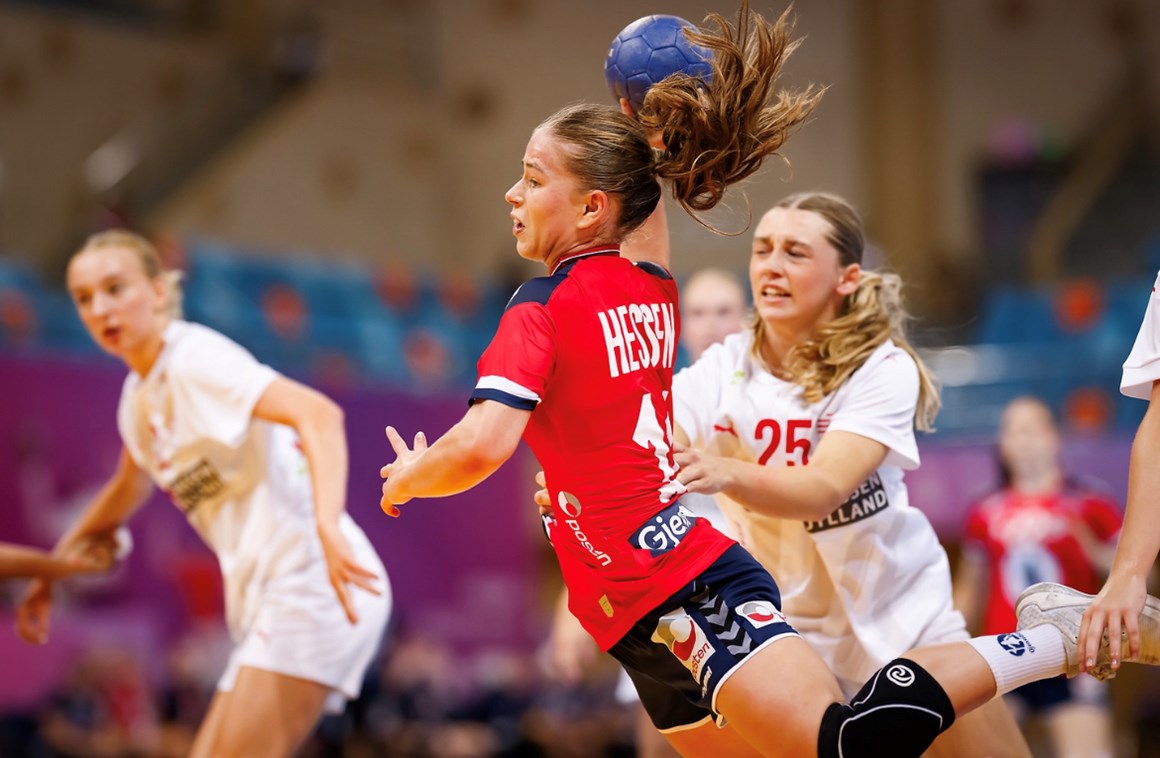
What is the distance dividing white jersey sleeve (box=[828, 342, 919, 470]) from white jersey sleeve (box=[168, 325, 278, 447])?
1.66 metres

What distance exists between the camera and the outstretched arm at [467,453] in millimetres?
2756

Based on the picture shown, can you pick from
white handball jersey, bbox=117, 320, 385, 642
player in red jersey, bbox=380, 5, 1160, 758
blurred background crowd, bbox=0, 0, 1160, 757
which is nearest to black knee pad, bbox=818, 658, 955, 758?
player in red jersey, bbox=380, 5, 1160, 758

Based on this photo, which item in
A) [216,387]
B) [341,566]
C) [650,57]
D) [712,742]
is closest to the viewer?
[712,742]

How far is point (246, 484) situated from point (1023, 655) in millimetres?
2290

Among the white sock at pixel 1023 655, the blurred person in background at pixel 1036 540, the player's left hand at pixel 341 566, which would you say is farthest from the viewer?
the blurred person in background at pixel 1036 540

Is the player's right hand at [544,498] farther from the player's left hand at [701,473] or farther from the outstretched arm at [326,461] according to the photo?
the outstretched arm at [326,461]

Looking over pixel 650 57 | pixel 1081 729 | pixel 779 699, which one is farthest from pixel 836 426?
pixel 1081 729

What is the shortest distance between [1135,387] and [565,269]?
51.9 inches

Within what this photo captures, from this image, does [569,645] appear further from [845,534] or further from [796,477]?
[796,477]

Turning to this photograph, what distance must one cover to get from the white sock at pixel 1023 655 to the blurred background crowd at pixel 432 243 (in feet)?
11.4

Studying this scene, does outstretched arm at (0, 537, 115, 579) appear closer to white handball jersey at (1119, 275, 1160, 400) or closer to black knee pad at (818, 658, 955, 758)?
black knee pad at (818, 658, 955, 758)

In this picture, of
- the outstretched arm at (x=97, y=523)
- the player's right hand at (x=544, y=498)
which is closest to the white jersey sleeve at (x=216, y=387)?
the outstretched arm at (x=97, y=523)

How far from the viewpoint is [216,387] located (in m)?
4.09

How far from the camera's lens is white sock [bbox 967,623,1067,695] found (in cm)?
301
